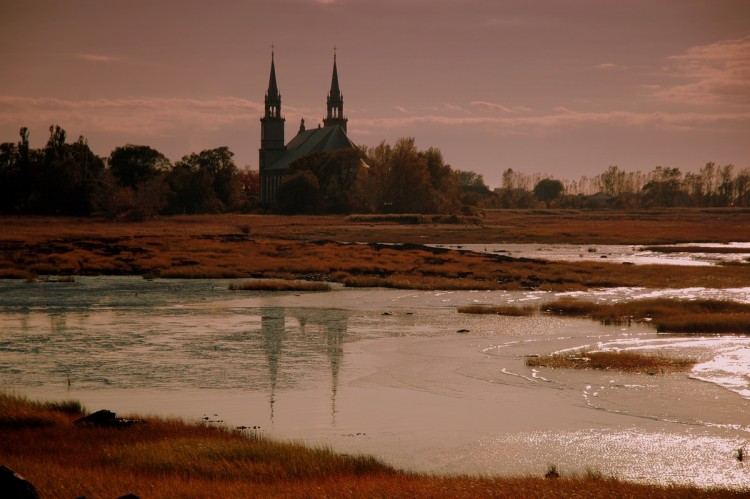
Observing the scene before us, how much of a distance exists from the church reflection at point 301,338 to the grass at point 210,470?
3779 mm

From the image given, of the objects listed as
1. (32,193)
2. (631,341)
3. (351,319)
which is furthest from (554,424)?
(32,193)

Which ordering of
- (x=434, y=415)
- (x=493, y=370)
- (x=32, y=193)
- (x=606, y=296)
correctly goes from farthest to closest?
(x=32, y=193) → (x=606, y=296) → (x=493, y=370) → (x=434, y=415)

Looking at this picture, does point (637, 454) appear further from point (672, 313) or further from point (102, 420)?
point (672, 313)

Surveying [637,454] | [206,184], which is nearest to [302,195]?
[206,184]

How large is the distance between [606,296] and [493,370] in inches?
935

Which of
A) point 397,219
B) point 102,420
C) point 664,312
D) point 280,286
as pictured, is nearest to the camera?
point 102,420

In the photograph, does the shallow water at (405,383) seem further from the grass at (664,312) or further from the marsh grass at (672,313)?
the marsh grass at (672,313)

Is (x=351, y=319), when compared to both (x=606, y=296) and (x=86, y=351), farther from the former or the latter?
(x=606, y=296)

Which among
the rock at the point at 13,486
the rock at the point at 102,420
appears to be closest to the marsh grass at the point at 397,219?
the rock at the point at 102,420

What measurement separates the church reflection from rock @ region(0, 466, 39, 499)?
958cm

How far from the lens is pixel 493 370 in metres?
27.4

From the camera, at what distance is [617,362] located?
2797 cm

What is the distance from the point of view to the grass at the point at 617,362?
27.2m

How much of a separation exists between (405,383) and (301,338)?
27.9 feet
